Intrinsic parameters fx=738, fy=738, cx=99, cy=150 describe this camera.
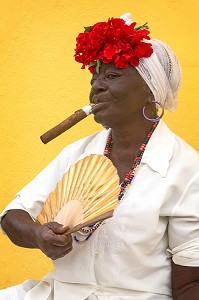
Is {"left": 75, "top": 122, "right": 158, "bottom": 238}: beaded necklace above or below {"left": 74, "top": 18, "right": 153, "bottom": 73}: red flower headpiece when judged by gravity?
below

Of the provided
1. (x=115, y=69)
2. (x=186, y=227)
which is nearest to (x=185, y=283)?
(x=186, y=227)

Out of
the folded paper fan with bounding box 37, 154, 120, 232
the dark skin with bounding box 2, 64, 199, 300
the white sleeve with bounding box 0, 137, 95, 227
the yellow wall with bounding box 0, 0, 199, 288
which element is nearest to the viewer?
the folded paper fan with bounding box 37, 154, 120, 232

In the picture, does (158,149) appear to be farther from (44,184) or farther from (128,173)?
(44,184)

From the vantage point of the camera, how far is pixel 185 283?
104 inches

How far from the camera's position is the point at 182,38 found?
350cm

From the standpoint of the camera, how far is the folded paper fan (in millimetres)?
2512

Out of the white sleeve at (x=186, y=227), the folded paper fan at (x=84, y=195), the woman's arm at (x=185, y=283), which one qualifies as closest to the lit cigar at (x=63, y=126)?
the folded paper fan at (x=84, y=195)

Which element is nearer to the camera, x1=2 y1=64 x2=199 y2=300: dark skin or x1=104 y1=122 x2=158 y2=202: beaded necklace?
x1=2 y1=64 x2=199 y2=300: dark skin

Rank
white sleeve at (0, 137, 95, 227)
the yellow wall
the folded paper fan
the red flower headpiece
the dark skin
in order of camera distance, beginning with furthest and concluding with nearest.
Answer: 1. the yellow wall
2. white sleeve at (0, 137, 95, 227)
3. the red flower headpiece
4. the dark skin
5. the folded paper fan

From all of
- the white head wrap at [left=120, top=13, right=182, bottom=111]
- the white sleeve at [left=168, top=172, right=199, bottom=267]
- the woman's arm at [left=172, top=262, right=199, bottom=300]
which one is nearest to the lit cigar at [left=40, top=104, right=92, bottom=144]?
the white head wrap at [left=120, top=13, right=182, bottom=111]

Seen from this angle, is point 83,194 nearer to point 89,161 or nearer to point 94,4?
point 89,161

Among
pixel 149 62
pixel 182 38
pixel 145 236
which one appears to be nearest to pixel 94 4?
pixel 182 38

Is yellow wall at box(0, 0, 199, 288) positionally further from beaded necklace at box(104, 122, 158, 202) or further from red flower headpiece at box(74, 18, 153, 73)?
red flower headpiece at box(74, 18, 153, 73)

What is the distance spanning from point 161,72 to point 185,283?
0.78 m
